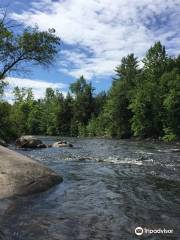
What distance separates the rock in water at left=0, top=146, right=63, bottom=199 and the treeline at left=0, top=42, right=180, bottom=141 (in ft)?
106

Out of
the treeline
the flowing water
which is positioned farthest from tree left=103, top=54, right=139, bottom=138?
the flowing water

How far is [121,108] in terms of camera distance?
7700cm

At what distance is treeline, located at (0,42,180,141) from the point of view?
192 feet

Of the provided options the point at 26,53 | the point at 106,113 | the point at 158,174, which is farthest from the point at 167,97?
the point at 158,174

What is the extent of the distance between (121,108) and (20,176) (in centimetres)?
6715

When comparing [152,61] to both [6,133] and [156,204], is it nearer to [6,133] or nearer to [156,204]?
[6,133]

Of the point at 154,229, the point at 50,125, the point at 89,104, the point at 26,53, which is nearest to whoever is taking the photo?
the point at 154,229

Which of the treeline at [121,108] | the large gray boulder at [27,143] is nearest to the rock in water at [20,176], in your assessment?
the large gray boulder at [27,143]

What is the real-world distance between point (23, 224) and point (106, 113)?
75.5 metres

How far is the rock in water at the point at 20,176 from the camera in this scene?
9.91m

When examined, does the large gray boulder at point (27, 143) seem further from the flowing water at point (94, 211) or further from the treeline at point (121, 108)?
the flowing water at point (94, 211)

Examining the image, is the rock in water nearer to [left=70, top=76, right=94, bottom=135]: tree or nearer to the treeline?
the treeline

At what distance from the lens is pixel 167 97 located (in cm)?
5928

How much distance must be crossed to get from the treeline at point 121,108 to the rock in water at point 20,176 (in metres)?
32.2
